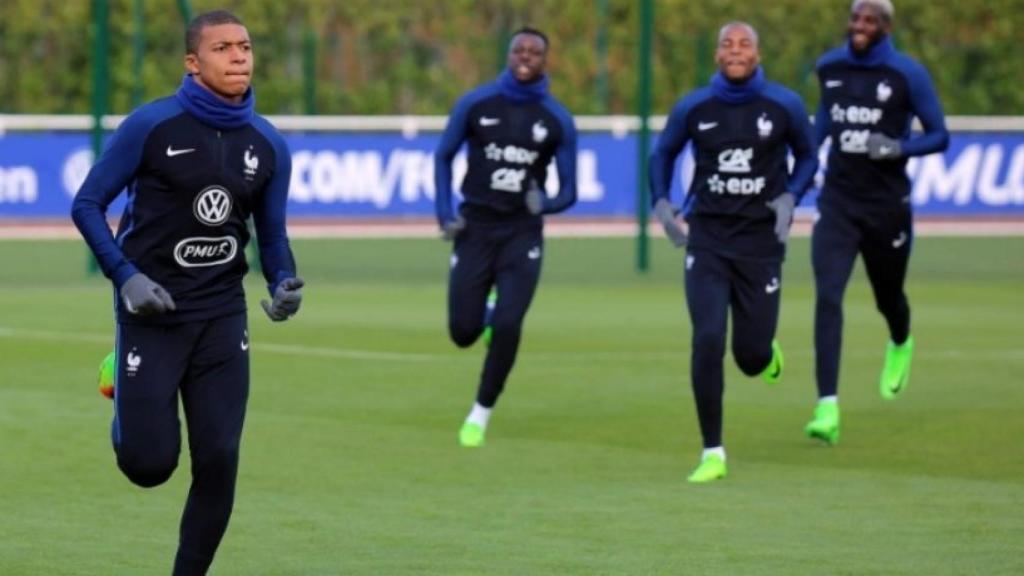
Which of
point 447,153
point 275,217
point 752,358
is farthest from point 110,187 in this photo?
point 447,153

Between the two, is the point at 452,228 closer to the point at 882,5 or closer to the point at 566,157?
the point at 566,157

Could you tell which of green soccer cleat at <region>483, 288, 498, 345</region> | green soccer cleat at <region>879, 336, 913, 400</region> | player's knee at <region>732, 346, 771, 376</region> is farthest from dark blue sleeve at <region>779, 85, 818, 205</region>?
green soccer cleat at <region>879, 336, 913, 400</region>

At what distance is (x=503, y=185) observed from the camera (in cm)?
1417

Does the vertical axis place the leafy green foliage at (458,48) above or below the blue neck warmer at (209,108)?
below

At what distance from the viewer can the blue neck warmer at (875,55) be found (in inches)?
567

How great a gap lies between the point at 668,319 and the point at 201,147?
13279mm

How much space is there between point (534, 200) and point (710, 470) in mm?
2335

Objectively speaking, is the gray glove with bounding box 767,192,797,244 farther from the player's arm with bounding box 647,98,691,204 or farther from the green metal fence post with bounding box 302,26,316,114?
the green metal fence post with bounding box 302,26,316,114

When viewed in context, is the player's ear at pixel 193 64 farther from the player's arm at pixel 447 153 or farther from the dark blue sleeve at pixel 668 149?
the player's arm at pixel 447 153

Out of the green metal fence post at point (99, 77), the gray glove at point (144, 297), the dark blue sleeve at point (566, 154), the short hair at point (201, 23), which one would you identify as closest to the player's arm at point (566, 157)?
the dark blue sleeve at point (566, 154)

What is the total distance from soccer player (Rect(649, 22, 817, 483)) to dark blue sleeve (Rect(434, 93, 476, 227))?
1.60 meters

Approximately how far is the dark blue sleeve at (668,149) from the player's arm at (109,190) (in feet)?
15.4

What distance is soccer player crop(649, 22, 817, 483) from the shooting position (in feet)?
41.5

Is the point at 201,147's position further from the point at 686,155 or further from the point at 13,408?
the point at 686,155
